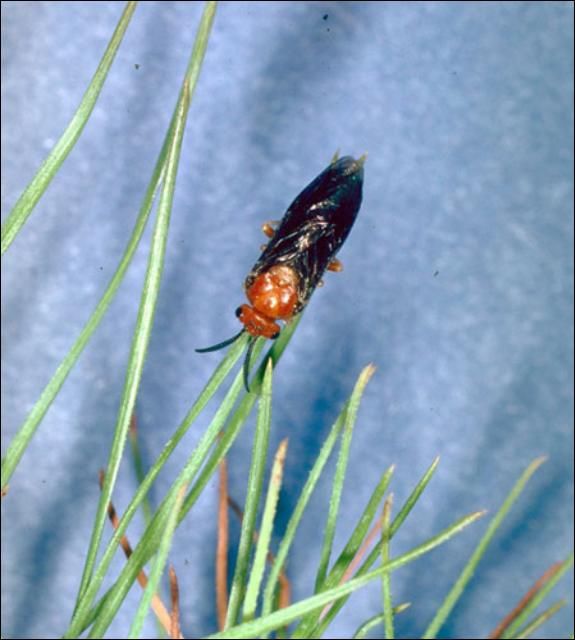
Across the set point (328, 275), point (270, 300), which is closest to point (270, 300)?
point (270, 300)

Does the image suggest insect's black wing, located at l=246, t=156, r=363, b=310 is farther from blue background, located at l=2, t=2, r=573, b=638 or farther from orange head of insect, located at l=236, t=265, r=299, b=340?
blue background, located at l=2, t=2, r=573, b=638

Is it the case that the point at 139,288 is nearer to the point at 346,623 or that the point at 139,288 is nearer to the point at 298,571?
the point at 298,571

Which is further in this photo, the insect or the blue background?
the blue background

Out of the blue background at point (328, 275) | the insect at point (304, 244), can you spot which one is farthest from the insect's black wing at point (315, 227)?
the blue background at point (328, 275)

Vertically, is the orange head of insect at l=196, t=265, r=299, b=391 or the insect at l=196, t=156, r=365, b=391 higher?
the insect at l=196, t=156, r=365, b=391

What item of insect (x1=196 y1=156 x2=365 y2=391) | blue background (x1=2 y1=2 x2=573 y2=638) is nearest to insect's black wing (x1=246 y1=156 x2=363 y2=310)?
insect (x1=196 y1=156 x2=365 y2=391)

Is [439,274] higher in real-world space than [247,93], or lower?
lower

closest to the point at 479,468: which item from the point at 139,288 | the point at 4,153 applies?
the point at 139,288
